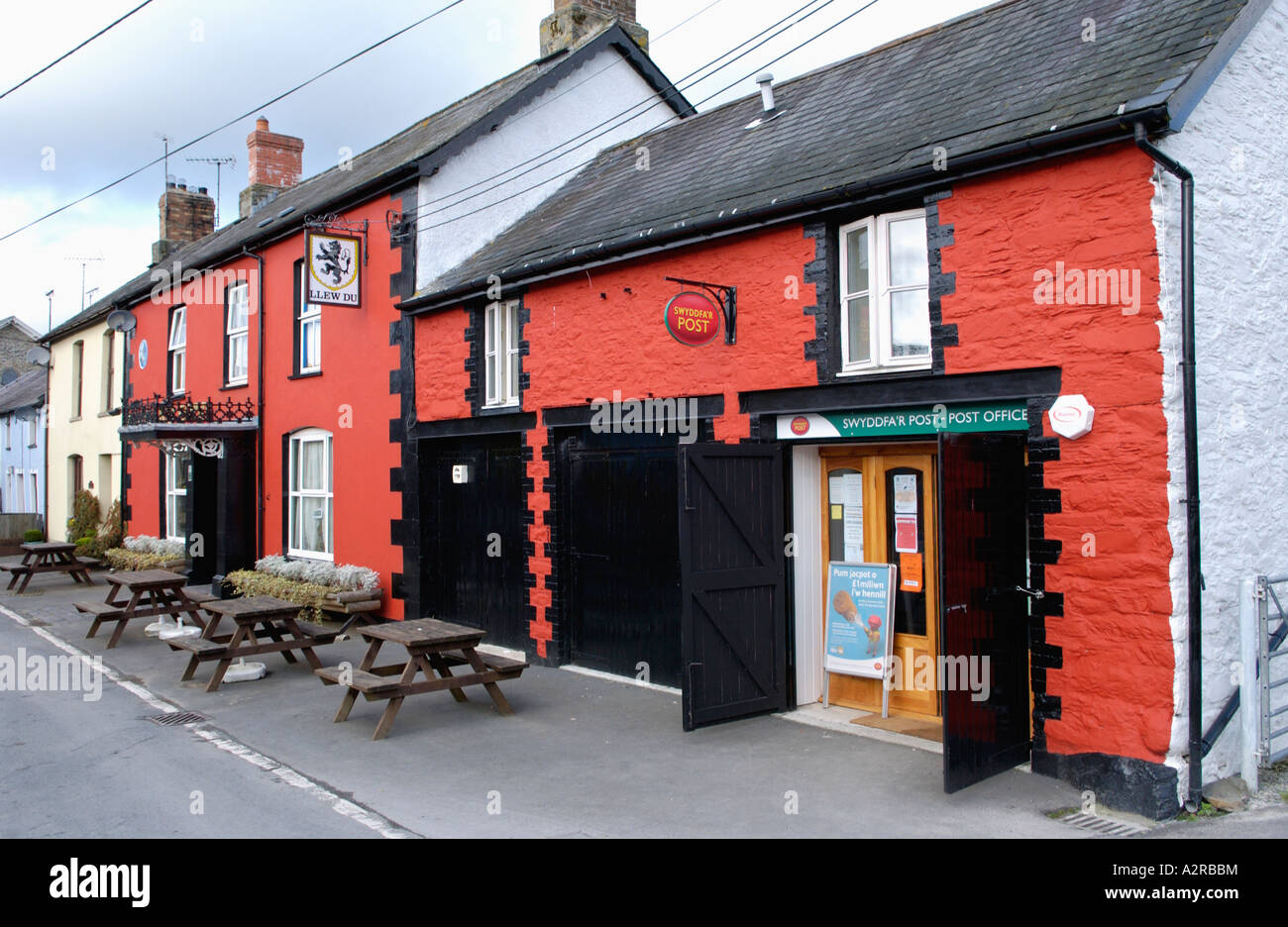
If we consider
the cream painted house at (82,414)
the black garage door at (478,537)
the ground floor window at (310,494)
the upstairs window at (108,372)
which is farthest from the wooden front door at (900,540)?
the upstairs window at (108,372)

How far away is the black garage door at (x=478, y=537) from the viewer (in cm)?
1137

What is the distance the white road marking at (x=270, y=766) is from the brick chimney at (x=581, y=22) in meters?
10.8

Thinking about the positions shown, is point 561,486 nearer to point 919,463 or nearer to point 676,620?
point 676,620

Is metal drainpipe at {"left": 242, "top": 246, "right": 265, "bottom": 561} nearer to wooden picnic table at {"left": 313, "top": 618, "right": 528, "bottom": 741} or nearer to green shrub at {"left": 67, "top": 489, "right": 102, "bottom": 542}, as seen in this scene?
wooden picnic table at {"left": 313, "top": 618, "right": 528, "bottom": 741}

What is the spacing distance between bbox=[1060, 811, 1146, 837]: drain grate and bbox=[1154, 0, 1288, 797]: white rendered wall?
494 millimetres

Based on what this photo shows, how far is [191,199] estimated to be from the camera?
2472cm

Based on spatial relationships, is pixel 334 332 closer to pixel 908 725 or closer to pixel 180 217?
pixel 908 725

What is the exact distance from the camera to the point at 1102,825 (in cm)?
561

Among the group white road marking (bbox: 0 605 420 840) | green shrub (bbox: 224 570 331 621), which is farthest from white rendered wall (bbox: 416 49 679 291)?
white road marking (bbox: 0 605 420 840)

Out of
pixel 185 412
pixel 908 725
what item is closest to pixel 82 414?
pixel 185 412

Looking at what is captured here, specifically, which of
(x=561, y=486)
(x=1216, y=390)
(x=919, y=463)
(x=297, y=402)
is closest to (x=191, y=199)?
(x=297, y=402)

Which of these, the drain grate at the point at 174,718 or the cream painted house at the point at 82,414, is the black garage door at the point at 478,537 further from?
the cream painted house at the point at 82,414

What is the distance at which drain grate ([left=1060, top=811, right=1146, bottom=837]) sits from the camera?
546 cm

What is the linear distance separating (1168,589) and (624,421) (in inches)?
209
